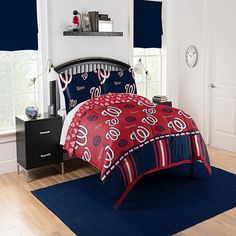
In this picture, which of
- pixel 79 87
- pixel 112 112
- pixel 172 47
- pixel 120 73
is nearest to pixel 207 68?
pixel 172 47

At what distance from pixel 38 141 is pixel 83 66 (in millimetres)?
1270

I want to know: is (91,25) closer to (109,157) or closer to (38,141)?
(38,141)

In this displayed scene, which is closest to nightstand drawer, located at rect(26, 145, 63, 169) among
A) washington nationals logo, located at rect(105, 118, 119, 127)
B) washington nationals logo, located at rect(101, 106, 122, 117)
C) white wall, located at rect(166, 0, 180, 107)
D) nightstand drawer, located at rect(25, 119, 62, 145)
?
nightstand drawer, located at rect(25, 119, 62, 145)

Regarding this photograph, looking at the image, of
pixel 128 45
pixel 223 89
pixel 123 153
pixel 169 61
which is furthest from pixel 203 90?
pixel 123 153

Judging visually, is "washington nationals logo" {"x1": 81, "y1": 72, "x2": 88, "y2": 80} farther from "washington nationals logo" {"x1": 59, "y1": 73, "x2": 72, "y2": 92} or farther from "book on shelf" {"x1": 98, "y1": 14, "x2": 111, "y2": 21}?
"book on shelf" {"x1": 98, "y1": 14, "x2": 111, "y2": 21}

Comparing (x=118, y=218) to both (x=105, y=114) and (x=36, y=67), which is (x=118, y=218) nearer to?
(x=105, y=114)

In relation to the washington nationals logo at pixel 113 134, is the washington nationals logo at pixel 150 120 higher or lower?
higher

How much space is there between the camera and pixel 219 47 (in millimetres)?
5344

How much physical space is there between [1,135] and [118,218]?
190 centimetres

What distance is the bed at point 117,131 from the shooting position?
3.49 metres

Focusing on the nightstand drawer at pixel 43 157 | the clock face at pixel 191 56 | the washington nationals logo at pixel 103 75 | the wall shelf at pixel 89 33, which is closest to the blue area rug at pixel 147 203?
the nightstand drawer at pixel 43 157

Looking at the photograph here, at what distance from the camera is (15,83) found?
460 centimetres

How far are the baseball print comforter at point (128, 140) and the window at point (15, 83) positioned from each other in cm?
86

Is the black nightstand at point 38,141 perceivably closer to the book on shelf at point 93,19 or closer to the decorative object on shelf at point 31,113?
the decorative object on shelf at point 31,113
